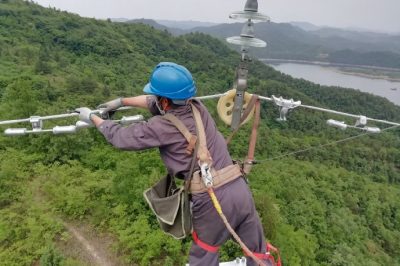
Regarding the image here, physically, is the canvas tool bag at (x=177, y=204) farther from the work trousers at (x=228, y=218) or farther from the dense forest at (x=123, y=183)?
the dense forest at (x=123, y=183)

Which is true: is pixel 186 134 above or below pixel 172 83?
below

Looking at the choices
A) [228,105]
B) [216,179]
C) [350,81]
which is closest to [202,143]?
[216,179]

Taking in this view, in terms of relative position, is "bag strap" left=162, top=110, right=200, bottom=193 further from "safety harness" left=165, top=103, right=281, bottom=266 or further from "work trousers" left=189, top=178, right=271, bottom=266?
"work trousers" left=189, top=178, right=271, bottom=266

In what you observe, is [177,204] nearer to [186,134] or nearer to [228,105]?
[186,134]

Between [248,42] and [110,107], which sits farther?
[110,107]

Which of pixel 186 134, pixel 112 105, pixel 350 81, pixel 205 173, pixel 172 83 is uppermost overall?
pixel 172 83

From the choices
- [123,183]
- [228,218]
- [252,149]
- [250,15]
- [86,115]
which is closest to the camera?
[250,15]

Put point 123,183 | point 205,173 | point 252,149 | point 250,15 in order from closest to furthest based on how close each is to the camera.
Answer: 1. point 205,173
2. point 250,15
3. point 252,149
4. point 123,183
